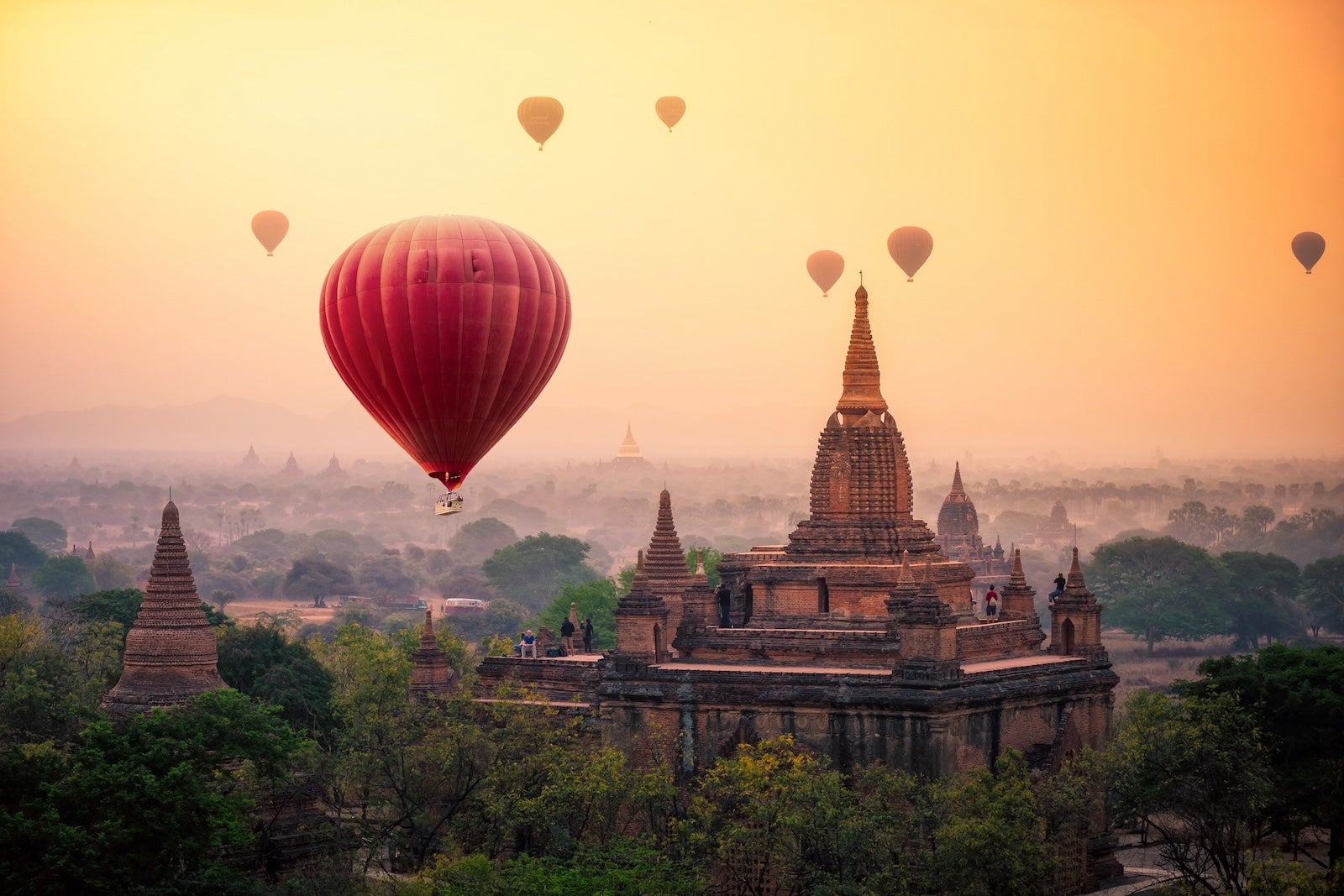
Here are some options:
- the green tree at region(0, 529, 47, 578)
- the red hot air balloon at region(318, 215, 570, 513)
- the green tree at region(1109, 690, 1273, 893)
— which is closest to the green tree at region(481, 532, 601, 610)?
the green tree at region(0, 529, 47, 578)

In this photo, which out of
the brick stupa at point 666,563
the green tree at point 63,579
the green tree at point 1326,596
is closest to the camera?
the brick stupa at point 666,563

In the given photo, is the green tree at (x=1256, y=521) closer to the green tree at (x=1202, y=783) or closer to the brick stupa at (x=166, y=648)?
the green tree at (x=1202, y=783)

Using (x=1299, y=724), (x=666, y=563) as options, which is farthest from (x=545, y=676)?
(x=1299, y=724)

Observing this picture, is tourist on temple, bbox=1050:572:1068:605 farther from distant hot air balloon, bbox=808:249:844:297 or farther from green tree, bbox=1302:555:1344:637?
green tree, bbox=1302:555:1344:637

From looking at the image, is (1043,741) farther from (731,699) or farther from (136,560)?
(136,560)

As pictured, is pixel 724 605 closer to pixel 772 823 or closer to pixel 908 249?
pixel 772 823

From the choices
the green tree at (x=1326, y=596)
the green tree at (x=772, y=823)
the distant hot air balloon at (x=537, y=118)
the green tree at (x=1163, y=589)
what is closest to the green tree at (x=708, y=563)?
the distant hot air balloon at (x=537, y=118)
